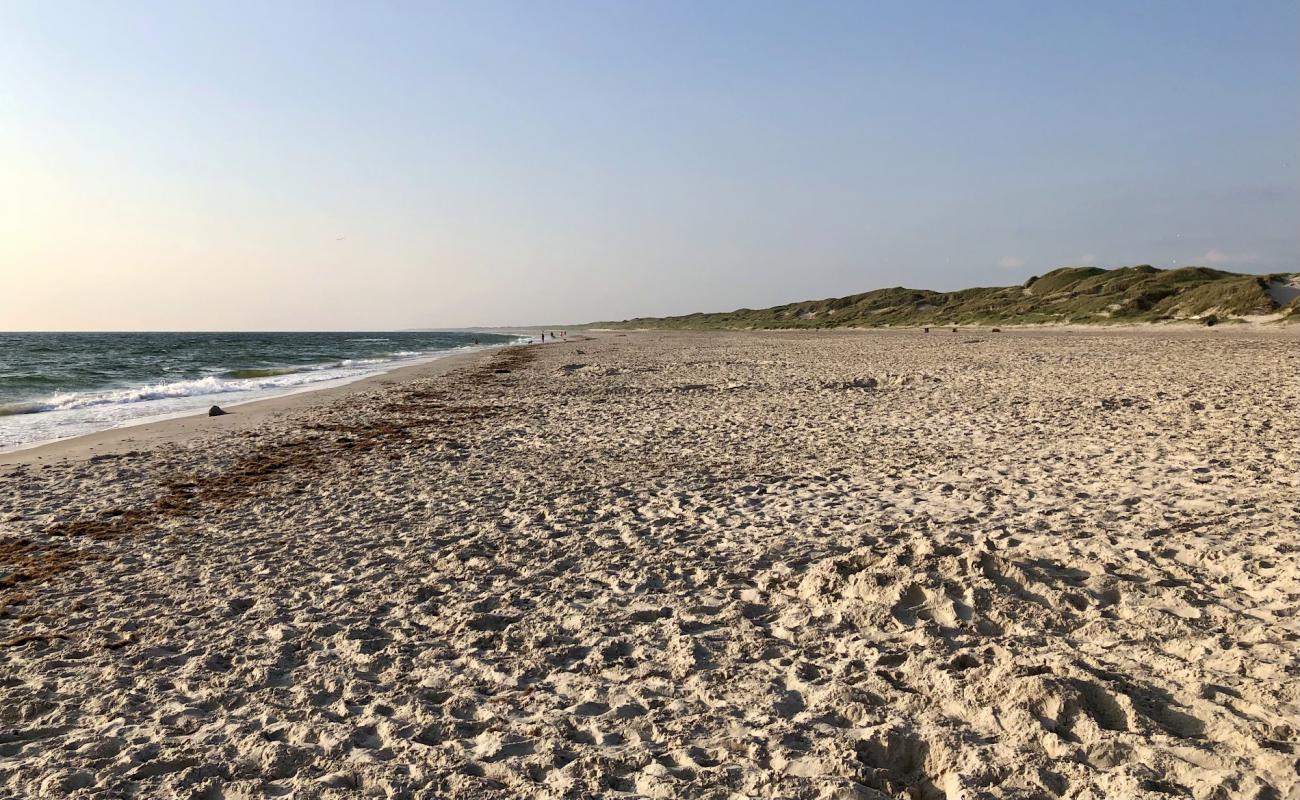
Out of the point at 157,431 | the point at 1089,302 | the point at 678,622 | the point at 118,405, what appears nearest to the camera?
the point at 678,622

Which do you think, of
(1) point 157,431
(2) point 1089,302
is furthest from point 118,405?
(2) point 1089,302

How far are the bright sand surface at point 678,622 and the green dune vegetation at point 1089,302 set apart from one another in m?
43.6

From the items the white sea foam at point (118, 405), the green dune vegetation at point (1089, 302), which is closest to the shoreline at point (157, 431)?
the white sea foam at point (118, 405)

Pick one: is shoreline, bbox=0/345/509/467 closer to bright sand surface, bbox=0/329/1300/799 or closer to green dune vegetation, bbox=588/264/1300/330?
bright sand surface, bbox=0/329/1300/799

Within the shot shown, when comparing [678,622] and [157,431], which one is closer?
[678,622]

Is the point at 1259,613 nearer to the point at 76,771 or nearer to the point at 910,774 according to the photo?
the point at 910,774

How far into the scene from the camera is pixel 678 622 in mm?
4840

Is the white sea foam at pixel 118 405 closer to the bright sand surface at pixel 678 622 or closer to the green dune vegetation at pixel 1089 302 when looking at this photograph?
the bright sand surface at pixel 678 622

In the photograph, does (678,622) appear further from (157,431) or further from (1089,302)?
(1089,302)

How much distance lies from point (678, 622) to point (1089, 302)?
6294cm

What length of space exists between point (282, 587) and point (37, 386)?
95.5 feet

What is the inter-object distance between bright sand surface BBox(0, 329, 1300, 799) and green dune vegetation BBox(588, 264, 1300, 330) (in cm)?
4363

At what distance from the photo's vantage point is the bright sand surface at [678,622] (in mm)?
3307

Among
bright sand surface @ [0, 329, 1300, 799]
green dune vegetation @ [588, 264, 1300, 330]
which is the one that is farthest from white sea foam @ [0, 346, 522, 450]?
green dune vegetation @ [588, 264, 1300, 330]
